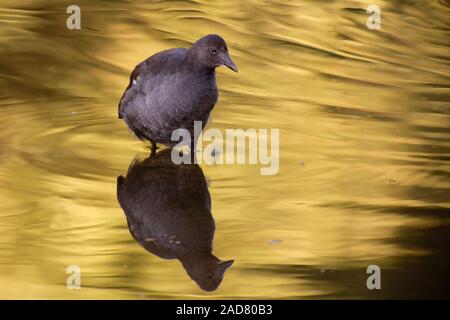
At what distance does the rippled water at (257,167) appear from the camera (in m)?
5.68

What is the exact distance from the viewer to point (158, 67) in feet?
25.2

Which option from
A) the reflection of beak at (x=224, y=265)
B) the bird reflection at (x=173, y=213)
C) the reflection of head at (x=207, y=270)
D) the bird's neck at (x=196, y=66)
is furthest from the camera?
the bird's neck at (x=196, y=66)

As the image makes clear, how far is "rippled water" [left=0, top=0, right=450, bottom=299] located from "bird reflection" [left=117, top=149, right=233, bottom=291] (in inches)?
2.6

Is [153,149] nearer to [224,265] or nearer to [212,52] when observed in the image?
[212,52]

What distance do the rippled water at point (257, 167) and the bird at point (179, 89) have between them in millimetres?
347

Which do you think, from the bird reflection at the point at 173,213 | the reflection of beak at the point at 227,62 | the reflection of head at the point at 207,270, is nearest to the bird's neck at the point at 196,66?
the reflection of beak at the point at 227,62

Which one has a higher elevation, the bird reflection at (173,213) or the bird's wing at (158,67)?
the bird's wing at (158,67)

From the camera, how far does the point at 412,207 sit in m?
6.76

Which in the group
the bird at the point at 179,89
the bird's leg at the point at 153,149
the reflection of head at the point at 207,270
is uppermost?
the bird at the point at 179,89

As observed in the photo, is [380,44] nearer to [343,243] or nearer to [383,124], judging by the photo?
[383,124]

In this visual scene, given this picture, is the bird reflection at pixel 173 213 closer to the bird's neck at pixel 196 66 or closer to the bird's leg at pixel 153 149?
the bird's leg at pixel 153 149

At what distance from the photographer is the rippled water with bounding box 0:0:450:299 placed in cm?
568

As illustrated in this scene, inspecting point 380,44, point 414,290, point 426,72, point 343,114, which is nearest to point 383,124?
point 343,114

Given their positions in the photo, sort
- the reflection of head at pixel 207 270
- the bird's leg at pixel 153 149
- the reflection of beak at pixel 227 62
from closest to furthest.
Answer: the reflection of head at pixel 207 270
the reflection of beak at pixel 227 62
the bird's leg at pixel 153 149
